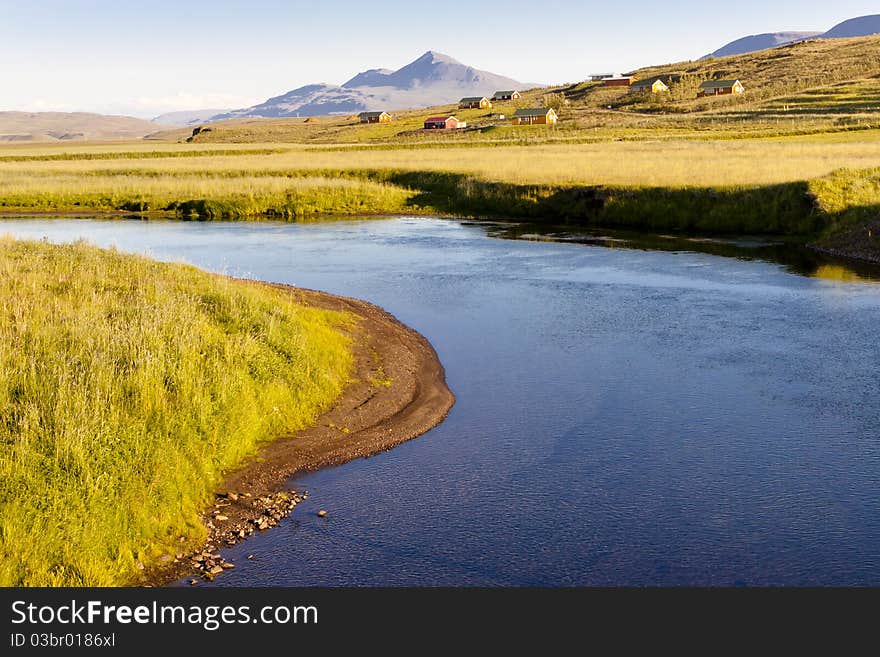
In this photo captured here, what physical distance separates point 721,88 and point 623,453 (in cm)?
13518

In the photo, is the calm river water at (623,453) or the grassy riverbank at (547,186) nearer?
the calm river water at (623,453)

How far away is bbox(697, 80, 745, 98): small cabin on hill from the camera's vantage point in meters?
134

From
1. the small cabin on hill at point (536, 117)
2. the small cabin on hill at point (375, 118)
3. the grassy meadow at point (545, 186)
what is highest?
the small cabin on hill at point (375, 118)

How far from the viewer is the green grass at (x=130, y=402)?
1054cm

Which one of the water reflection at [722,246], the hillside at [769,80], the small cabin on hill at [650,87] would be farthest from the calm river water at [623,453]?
the small cabin on hill at [650,87]

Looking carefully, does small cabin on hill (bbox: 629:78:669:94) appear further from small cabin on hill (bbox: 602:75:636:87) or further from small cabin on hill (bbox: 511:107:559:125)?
small cabin on hill (bbox: 511:107:559:125)

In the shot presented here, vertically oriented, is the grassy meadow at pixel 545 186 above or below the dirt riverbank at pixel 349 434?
above

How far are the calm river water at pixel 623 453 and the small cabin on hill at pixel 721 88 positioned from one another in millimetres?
115811

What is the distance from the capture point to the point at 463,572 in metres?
10.7

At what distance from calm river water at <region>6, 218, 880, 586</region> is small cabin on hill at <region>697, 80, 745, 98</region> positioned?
380ft

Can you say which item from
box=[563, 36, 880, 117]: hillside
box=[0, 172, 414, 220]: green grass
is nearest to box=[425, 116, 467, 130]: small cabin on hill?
box=[563, 36, 880, 117]: hillside

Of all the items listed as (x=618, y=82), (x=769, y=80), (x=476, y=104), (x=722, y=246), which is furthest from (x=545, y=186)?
(x=476, y=104)

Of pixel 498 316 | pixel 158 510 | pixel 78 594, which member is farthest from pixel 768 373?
pixel 78 594

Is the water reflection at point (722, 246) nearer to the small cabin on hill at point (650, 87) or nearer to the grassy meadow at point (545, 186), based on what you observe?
the grassy meadow at point (545, 186)
